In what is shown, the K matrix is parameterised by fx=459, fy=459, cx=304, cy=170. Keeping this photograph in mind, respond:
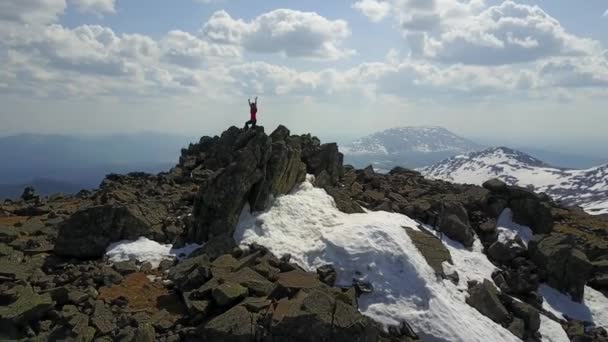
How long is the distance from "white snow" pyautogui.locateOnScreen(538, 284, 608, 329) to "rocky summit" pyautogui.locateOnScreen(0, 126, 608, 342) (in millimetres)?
331

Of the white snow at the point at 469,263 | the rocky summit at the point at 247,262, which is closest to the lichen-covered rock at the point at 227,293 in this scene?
the rocky summit at the point at 247,262

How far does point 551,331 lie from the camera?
30.2m

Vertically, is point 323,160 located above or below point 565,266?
above

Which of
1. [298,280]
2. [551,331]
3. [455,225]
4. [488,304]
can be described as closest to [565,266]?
[551,331]

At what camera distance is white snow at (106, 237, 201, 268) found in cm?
2902

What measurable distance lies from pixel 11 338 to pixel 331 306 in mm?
13935

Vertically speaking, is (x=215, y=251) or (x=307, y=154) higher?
(x=307, y=154)

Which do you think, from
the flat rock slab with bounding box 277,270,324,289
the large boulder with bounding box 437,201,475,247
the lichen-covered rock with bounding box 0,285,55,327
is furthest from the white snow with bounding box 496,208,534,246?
the lichen-covered rock with bounding box 0,285,55,327

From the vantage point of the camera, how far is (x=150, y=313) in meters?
22.6

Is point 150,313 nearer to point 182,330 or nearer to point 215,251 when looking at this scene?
point 182,330

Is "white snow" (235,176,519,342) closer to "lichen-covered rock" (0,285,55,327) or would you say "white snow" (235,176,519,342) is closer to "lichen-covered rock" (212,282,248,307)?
"lichen-covered rock" (212,282,248,307)

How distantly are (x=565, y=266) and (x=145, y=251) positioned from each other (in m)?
32.0

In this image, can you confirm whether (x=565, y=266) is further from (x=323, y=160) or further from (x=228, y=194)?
(x=228, y=194)

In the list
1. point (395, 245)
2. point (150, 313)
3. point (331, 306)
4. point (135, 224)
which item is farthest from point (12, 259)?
point (395, 245)
